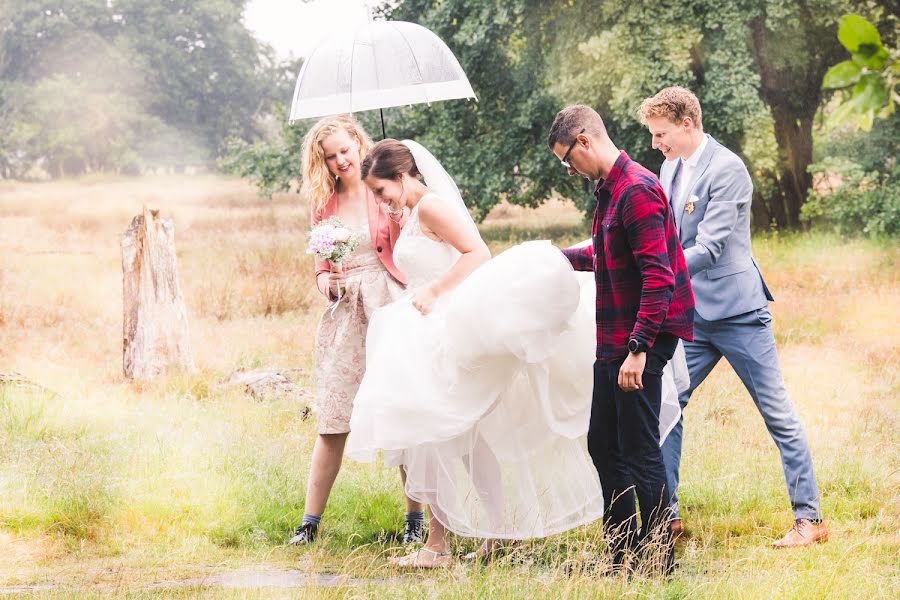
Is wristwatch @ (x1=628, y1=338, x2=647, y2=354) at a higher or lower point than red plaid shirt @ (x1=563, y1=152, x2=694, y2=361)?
lower

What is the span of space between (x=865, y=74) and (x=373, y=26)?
4.42 meters

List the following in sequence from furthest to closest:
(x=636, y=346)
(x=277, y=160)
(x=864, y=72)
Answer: (x=277, y=160), (x=636, y=346), (x=864, y=72)

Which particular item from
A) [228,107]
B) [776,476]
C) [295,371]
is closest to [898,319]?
[776,476]

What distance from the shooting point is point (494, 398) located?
4.27 m

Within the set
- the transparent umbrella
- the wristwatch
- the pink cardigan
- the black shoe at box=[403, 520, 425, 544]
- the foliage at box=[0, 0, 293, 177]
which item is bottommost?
the black shoe at box=[403, 520, 425, 544]

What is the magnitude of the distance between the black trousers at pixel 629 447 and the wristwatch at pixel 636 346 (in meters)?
0.17

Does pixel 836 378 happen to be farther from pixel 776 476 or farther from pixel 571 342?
pixel 571 342

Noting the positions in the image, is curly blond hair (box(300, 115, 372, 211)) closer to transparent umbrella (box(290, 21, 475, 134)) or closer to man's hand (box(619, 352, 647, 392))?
transparent umbrella (box(290, 21, 475, 134))

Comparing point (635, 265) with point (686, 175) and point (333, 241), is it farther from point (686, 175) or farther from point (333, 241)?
point (333, 241)

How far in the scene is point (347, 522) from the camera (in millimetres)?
5324

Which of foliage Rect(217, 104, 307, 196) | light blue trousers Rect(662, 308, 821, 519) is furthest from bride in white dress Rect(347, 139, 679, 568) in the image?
foliage Rect(217, 104, 307, 196)

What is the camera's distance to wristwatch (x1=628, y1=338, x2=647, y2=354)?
3752mm

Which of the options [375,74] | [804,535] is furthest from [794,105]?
[804,535]

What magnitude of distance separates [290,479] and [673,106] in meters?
3.32
